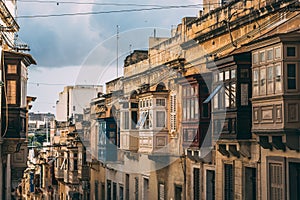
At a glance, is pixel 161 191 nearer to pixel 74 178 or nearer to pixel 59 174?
pixel 74 178

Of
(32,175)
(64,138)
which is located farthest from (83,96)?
(32,175)

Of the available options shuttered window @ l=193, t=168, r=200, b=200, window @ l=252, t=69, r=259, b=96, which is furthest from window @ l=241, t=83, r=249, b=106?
shuttered window @ l=193, t=168, r=200, b=200

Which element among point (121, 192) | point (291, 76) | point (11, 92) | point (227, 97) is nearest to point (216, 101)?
point (227, 97)

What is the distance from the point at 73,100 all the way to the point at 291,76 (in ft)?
186

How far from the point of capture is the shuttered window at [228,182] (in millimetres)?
20642

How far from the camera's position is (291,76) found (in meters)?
15.8

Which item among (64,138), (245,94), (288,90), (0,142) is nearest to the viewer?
(288,90)

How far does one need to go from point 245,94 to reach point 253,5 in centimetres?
274

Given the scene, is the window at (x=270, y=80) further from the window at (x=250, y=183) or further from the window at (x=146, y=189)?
the window at (x=146, y=189)

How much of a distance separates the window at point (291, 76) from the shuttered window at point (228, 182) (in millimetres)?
5552

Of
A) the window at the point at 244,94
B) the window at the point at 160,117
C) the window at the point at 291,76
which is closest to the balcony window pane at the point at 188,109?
the window at the point at 160,117

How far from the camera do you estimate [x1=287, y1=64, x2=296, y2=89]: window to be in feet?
51.6

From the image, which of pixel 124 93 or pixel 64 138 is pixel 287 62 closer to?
pixel 124 93

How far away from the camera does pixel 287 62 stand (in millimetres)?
15789
